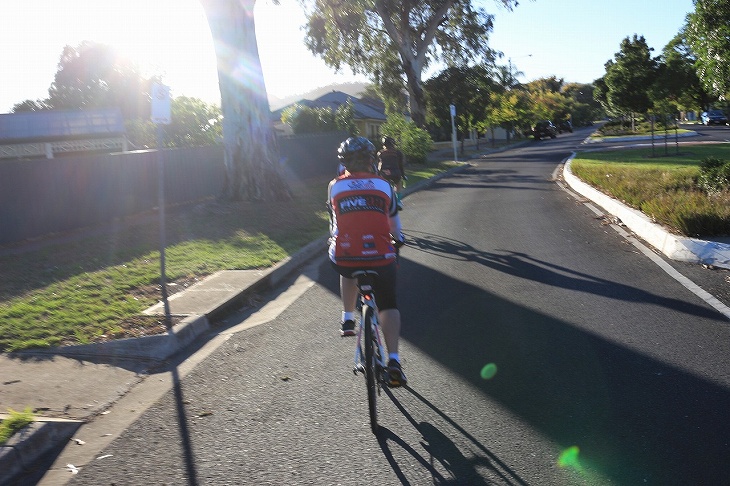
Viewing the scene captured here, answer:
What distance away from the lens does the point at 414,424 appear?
510cm

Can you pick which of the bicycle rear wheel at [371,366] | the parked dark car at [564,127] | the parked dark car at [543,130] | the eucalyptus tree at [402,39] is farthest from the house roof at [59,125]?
the parked dark car at [564,127]

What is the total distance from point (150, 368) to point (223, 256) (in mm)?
5336

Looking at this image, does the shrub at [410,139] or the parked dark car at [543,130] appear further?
the parked dark car at [543,130]

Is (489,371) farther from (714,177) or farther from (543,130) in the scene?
(543,130)

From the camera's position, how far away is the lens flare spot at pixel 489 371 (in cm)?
594

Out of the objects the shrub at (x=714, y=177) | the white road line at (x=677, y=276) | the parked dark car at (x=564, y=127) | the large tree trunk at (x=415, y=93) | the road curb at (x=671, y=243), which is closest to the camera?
the white road line at (x=677, y=276)

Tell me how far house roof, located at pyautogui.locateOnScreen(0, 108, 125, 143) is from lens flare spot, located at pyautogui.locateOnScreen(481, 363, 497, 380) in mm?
35681

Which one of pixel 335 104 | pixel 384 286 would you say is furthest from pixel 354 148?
pixel 335 104

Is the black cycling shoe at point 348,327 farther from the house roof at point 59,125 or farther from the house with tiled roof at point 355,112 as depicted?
the house with tiled roof at point 355,112

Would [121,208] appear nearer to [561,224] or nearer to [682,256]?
[561,224]

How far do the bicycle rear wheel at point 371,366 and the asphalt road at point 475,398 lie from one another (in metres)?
0.14

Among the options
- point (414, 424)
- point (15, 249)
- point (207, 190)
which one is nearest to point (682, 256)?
point (414, 424)

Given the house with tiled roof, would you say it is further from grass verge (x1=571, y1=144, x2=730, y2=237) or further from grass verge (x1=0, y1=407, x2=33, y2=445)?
grass verge (x1=0, y1=407, x2=33, y2=445)

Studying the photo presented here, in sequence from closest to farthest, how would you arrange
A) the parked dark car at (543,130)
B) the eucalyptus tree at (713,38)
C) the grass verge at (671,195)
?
the grass verge at (671,195) < the eucalyptus tree at (713,38) < the parked dark car at (543,130)
